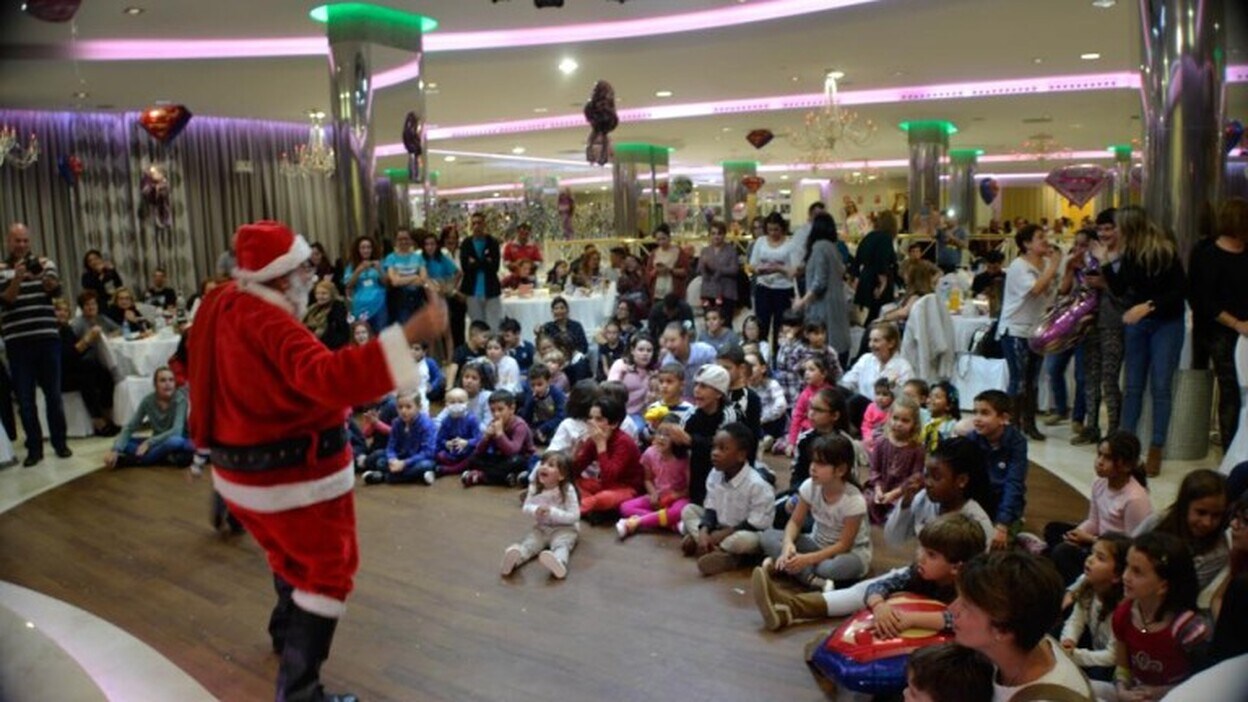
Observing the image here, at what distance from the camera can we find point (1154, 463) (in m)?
4.97

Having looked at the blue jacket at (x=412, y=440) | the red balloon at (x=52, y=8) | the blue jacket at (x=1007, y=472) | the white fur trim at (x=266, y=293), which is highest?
the red balloon at (x=52, y=8)

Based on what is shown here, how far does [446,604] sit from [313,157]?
398 inches

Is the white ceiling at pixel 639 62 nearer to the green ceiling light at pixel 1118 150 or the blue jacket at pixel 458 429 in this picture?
the blue jacket at pixel 458 429

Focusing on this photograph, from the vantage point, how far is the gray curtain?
1186 cm

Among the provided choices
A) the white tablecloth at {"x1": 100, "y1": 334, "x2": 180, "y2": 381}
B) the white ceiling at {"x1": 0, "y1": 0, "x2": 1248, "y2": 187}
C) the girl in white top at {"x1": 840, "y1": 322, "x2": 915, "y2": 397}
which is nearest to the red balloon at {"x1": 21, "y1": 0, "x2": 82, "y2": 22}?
the white ceiling at {"x1": 0, "y1": 0, "x2": 1248, "y2": 187}

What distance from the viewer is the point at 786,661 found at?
3.15m

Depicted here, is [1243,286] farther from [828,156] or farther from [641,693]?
[828,156]

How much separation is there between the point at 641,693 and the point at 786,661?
52 centimetres

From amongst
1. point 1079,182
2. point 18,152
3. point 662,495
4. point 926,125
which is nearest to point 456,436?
point 662,495

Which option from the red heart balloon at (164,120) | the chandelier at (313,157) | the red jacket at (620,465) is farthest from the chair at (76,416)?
the chandelier at (313,157)

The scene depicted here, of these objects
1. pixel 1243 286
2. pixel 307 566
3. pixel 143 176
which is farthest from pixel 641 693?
pixel 143 176

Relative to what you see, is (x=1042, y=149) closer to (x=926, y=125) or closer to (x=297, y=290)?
(x=926, y=125)

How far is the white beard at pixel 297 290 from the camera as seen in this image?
2.71m

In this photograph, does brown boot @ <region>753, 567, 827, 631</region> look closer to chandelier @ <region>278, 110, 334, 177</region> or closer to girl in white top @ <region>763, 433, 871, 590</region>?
girl in white top @ <region>763, 433, 871, 590</region>
